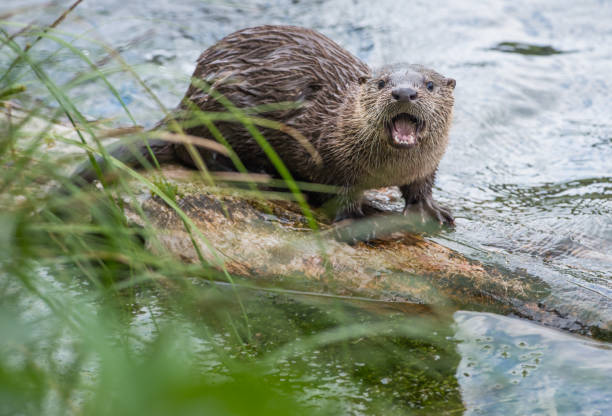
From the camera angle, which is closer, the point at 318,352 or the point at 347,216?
the point at 318,352

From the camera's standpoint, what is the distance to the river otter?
332 centimetres

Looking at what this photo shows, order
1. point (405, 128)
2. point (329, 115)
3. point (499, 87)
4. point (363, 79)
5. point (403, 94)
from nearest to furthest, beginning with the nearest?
point (403, 94) → point (405, 128) → point (363, 79) → point (329, 115) → point (499, 87)

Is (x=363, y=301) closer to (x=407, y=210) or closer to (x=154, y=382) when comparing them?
(x=407, y=210)

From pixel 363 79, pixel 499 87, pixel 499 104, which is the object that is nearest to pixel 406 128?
pixel 363 79

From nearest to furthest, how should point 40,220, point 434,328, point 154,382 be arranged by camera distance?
point 154,382 → point 40,220 → point 434,328

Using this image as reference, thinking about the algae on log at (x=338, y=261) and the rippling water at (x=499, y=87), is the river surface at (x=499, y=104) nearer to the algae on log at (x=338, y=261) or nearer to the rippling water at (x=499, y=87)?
the rippling water at (x=499, y=87)

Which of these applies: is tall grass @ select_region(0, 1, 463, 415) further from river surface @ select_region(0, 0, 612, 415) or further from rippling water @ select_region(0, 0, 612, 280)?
rippling water @ select_region(0, 0, 612, 280)

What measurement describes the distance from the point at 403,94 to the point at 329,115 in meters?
0.70

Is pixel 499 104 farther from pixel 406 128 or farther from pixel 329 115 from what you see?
pixel 406 128

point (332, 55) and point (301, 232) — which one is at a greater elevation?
point (332, 55)

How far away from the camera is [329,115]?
3.70 m

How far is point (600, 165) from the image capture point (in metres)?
4.90

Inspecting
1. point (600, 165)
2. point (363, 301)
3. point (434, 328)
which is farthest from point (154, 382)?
point (600, 165)

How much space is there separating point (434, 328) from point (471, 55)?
15.7ft
